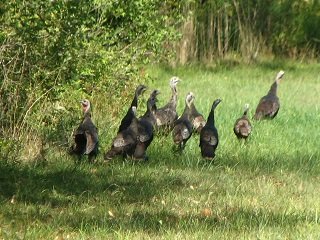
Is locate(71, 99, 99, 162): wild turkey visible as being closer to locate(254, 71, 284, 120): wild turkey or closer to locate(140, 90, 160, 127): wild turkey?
locate(140, 90, 160, 127): wild turkey

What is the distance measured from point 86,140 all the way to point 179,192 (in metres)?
1.72

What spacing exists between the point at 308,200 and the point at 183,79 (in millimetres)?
12406

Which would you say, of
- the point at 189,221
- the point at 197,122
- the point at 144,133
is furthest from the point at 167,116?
the point at 189,221

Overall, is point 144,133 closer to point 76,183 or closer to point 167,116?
point 76,183

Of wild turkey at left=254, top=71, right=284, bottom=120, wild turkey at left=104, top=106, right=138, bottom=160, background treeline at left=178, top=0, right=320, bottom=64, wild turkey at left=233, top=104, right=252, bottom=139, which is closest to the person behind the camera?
wild turkey at left=104, top=106, right=138, bottom=160

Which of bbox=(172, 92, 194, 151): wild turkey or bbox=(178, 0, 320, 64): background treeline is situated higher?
bbox=(178, 0, 320, 64): background treeline

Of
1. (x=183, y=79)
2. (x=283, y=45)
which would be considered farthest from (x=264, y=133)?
(x=283, y=45)

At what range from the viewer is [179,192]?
9242 millimetres

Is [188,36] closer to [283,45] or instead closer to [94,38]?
[283,45]

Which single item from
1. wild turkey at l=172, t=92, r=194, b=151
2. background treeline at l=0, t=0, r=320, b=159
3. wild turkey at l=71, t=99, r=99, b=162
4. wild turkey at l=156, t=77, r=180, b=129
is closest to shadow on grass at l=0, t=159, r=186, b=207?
wild turkey at l=71, t=99, r=99, b=162

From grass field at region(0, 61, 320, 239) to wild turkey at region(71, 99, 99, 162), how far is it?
0.53ft

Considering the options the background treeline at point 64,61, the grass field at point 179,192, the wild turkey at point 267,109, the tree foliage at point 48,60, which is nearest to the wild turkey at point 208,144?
the grass field at point 179,192

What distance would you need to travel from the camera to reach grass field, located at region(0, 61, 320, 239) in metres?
7.62

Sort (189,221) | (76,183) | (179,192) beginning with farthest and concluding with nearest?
(76,183) → (179,192) → (189,221)
